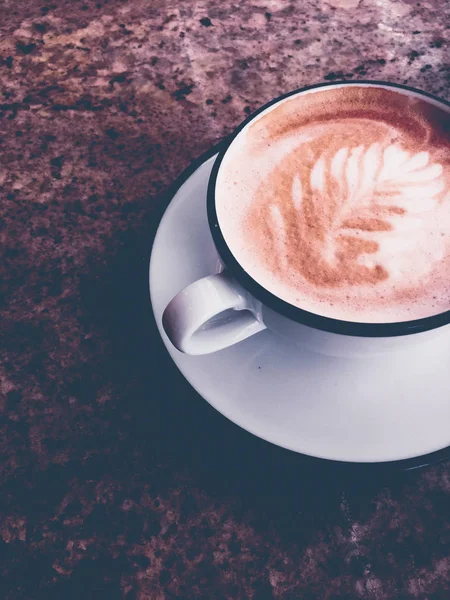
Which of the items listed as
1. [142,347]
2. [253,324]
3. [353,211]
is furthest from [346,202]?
[142,347]

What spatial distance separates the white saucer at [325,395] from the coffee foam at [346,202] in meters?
0.08

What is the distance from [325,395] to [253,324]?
11 cm

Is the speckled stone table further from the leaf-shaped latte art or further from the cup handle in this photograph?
the leaf-shaped latte art

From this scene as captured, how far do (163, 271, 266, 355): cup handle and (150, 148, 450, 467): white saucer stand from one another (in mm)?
49

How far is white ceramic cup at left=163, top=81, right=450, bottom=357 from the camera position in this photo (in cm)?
52

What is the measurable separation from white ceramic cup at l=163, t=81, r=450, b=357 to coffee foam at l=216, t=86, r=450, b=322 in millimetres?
33

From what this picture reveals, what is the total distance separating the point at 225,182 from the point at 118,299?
0.22 m

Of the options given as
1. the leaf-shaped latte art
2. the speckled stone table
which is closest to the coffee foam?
the leaf-shaped latte art

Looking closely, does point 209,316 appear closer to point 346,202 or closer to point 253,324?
point 253,324

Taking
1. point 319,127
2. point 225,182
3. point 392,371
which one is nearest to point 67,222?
point 225,182

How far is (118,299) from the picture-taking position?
0.75 metres

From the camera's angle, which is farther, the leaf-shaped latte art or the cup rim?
the leaf-shaped latte art

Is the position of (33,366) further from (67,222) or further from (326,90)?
(326,90)

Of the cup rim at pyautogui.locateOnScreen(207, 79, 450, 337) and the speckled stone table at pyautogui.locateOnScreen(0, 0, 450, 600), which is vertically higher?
the cup rim at pyautogui.locateOnScreen(207, 79, 450, 337)
